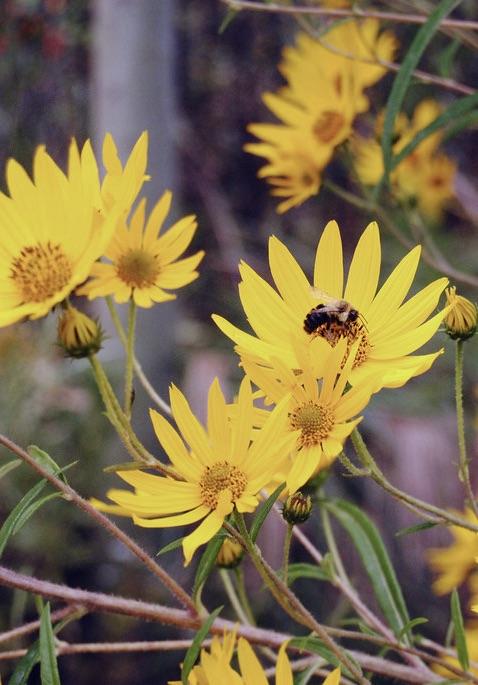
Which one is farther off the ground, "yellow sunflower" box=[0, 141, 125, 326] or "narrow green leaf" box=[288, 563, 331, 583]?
"yellow sunflower" box=[0, 141, 125, 326]

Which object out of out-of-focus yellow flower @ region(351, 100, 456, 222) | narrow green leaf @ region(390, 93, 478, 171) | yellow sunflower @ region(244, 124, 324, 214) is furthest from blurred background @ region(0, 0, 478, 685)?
narrow green leaf @ region(390, 93, 478, 171)

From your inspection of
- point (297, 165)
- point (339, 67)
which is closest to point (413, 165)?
point (339, 67)

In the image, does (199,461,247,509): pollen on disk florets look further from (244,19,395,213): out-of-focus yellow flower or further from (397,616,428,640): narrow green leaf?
(244,19,395,213): out-of-focus yellow flower

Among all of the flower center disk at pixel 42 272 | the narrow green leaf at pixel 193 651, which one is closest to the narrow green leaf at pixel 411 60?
the flower center disk at pixel 42 272

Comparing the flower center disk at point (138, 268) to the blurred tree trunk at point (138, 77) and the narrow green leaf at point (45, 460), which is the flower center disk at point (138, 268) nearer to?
the narrow green leaf at point (45, 460)

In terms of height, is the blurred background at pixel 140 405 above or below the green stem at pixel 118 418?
above

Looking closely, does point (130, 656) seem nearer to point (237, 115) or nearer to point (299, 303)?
point (299, 303)
